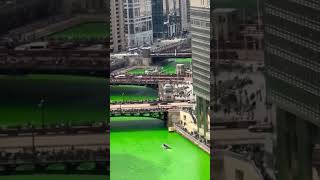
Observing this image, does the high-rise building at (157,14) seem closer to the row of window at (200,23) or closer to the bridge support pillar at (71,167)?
the row of window at (200,23)

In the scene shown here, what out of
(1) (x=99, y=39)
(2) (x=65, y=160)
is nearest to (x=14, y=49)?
(1) (x=99, y=39)

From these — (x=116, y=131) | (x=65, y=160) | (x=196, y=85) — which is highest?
(x=65, y=160)

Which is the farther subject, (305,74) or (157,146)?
(157,146)

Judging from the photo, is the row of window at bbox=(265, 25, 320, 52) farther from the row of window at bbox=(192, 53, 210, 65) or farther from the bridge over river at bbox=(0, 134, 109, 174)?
the row of window at bbox=(192, 53, 210, 65)

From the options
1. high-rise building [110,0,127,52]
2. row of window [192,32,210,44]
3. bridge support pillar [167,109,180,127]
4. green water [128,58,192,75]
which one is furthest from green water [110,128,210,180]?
high-rise building [110,0,127,52]

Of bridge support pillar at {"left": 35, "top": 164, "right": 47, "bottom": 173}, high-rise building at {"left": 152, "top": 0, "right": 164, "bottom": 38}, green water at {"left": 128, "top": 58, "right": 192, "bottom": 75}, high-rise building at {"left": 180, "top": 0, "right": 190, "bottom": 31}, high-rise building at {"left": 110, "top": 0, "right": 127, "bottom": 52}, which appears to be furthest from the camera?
high-rise building at {"left": 180, "top": 0, "right": 190, "bottom": 31}

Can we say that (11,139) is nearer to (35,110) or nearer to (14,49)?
(35,110)

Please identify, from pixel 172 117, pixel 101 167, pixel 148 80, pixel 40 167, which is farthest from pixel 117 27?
pixel 101 167
